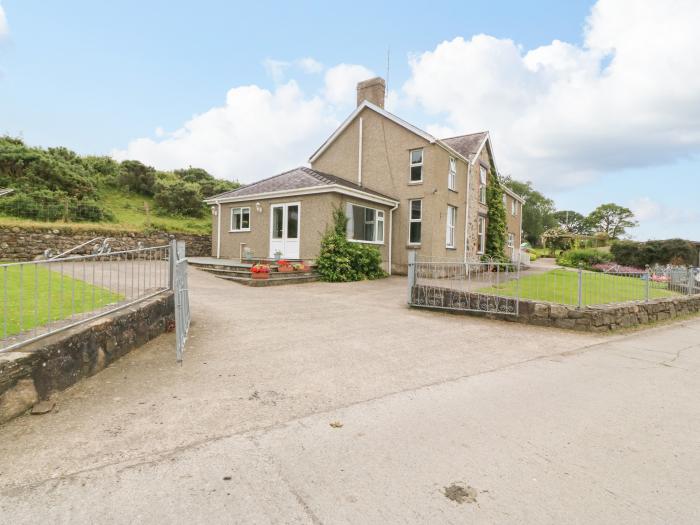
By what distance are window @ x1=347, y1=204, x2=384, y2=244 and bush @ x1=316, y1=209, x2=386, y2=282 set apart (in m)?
0.84

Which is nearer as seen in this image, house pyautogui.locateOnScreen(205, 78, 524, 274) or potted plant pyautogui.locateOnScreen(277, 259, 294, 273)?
potted plant pyautogui.locateOnScreen(277, 259, 294, 273)

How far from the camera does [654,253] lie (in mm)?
29516

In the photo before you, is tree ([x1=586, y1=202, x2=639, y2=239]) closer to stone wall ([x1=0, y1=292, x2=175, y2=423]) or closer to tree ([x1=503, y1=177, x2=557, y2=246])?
tree ([x1=503, y1=177, x2=557, y2=246])

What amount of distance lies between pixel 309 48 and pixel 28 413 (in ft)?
48.2

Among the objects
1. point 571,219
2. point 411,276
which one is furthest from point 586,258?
point 571,219

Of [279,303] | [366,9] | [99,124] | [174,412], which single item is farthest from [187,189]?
[174,412]

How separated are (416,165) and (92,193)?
717 inches

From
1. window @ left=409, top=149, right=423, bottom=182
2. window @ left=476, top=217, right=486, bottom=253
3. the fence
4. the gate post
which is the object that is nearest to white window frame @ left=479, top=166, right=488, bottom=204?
window @ left=476, top=217, right=486, bottom=253

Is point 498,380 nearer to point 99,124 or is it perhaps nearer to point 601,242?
point 99,124

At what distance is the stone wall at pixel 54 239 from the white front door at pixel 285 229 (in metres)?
6.85

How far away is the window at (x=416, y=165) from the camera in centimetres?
1822

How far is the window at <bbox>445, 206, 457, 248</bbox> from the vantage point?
19109mm

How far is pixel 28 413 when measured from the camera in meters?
3.36

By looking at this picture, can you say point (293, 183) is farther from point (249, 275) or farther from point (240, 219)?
point (249, 275)
